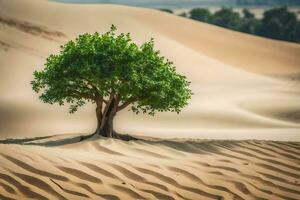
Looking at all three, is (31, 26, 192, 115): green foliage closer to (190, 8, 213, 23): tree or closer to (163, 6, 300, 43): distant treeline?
(163, 6, 300, 43): distant treeline

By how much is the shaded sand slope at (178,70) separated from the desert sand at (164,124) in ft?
0.33

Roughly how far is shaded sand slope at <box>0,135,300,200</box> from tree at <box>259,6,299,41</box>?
295 feet

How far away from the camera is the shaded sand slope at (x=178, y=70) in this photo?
2669 cm

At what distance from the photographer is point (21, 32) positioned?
54.7 meters

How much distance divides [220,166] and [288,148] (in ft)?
9.53

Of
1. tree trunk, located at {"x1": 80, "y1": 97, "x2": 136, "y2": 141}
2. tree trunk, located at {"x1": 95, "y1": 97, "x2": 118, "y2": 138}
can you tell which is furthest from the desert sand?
tree trunk, located at {"x1": 95, "y1": 97, "x2": 118, "y2": 138}

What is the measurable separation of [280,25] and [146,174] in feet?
312

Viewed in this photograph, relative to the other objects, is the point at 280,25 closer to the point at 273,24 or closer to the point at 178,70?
the point at 273,24

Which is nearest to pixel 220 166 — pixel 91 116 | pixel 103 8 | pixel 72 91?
pixel 72 91

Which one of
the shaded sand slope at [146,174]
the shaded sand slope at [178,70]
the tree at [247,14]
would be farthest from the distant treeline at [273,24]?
the shaded sand slope at [146,174]

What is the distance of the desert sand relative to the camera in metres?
8.68

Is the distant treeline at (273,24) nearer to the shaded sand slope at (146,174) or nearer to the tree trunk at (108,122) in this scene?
the tree trunk at (108,122)

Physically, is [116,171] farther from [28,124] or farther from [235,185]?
[28,124]

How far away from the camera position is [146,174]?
927 cm
